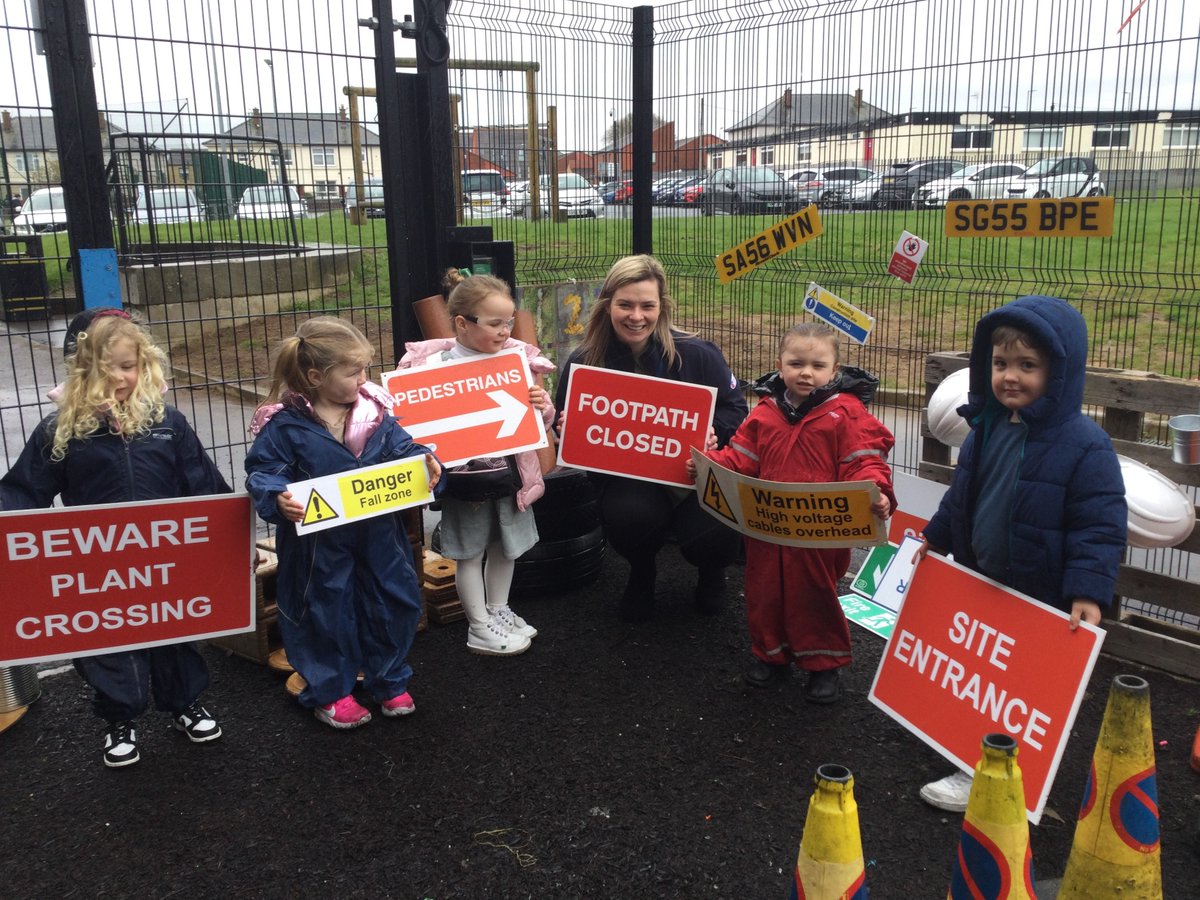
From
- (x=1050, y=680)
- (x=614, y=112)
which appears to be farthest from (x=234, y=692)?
(x=614, y=112)

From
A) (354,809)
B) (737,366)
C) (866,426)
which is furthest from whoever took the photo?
(737,366)

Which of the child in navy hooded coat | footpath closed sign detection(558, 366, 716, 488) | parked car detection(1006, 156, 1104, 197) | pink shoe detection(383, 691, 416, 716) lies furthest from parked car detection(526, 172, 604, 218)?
the child in navy hooded coat

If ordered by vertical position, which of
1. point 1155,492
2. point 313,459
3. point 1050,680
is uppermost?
point 313,459

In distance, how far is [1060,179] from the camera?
5117 millimetres

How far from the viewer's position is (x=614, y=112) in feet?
22.5

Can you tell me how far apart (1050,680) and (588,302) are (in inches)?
174

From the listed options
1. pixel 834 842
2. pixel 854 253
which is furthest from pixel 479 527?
pixel 854 253

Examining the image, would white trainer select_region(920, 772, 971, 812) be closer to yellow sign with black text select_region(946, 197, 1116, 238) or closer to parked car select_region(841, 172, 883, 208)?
yellow sign with black text select_region(946, 197, 1116, 238)

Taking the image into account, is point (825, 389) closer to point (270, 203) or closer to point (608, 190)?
point (270, 203)

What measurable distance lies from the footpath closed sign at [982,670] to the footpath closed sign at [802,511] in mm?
305

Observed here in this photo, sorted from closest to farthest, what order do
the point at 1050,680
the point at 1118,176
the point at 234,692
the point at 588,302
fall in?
the point at 1050,680
the point at 234,692
the point at 1118,176
the point at 588,302

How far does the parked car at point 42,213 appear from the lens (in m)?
4.61

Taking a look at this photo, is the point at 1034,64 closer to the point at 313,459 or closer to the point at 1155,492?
the point at 1155,492

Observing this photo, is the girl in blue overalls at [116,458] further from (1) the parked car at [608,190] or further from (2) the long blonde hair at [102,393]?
(1) the parked car at [608,190]
